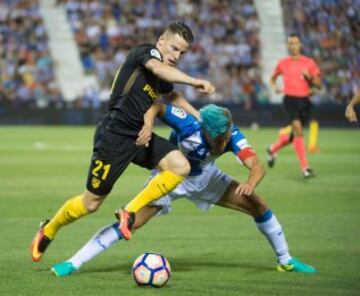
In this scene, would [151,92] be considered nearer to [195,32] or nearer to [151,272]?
[151,272]

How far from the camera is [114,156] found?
770cm

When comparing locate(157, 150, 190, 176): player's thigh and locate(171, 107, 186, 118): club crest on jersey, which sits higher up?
locate(171, 107, 186, 118): club crest on jersey

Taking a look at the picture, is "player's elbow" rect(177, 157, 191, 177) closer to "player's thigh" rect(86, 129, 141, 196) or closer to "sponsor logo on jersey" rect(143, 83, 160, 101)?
"player's thigh" rect(86, 129, 141, 196)

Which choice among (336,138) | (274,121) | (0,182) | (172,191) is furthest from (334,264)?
(274,121)

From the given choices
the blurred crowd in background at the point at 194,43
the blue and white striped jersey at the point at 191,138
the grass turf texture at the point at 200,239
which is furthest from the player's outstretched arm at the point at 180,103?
the blurred crowd in background at the point at 194,43

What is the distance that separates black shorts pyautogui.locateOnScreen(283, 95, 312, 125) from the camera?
55.6 feet

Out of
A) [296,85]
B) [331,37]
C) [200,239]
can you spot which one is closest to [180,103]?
[200,239]

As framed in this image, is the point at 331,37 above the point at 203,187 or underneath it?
underneath

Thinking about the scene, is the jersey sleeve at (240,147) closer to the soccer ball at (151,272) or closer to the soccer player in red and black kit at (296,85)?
the soccer ball at (151,272)

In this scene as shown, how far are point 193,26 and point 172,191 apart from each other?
95.4 ft

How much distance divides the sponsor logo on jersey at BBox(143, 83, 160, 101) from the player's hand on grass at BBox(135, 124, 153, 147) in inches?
10.8

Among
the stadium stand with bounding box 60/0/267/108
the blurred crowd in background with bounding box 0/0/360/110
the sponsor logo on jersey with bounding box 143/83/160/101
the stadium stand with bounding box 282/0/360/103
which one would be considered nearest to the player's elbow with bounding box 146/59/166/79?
the sponsor logo on jersey with bounding box 143/83/160/101

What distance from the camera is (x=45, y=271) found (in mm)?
7934

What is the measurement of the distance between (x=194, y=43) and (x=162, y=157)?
1100 inches
